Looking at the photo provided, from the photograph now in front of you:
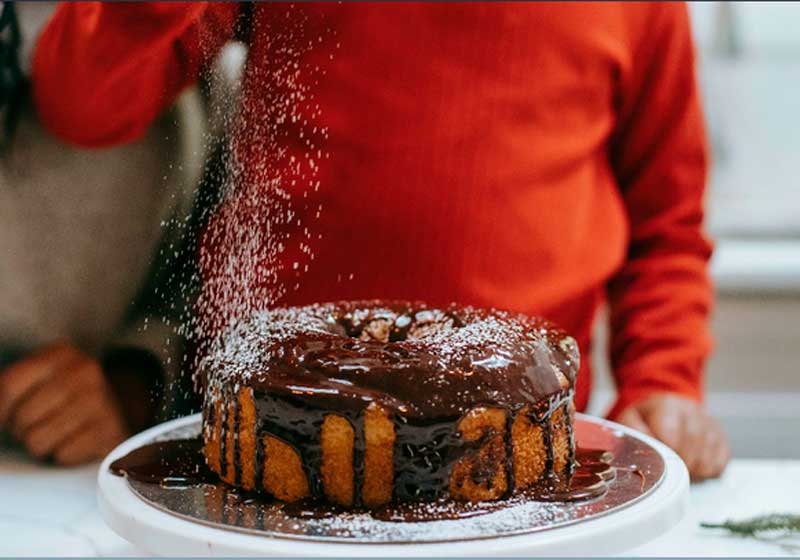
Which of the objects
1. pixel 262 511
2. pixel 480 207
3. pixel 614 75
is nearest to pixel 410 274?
pixel 480 207

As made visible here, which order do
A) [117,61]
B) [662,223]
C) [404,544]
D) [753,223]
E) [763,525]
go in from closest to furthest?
1. [404,544]
2. [763,525]
3. [117,61]
4. [662,223]
5. [753,223]

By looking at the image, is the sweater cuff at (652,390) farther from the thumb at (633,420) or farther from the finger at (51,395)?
the finger at (51,395)

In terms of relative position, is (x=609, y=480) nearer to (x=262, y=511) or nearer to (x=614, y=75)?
(x=262, y=511)

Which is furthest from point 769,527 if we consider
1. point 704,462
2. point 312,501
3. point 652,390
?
point 652,390

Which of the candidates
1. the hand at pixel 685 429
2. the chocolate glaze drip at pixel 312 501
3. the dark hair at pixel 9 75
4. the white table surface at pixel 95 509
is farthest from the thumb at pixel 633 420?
the dark hair at pixel 9 75

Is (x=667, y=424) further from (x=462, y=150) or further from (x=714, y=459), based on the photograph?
(x=462, y=150)

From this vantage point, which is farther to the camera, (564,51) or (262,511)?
(564,51)
